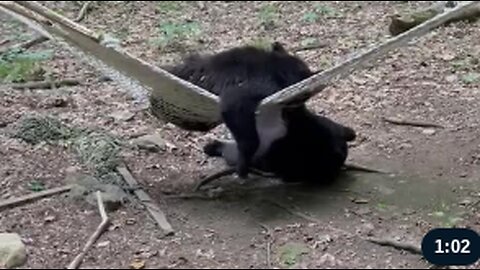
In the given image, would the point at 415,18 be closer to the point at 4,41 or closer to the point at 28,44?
the point at 28,44

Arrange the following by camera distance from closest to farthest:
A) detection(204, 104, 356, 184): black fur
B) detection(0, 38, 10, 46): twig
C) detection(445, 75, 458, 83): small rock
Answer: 1. detection(204, 104, 356, 184): black fur
2. detection(445, 75, 458, 83): small rock
3. detection(0, 38, 10, 46): twig

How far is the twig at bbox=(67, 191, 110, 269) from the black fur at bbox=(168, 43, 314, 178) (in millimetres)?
745

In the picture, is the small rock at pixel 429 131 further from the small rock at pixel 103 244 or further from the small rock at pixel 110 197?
the small rock at pixel 103 244

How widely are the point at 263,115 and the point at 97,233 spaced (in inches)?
40.4

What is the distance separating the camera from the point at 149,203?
466 cm

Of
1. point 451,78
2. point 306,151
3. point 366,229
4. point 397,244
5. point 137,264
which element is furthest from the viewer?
point 451,78

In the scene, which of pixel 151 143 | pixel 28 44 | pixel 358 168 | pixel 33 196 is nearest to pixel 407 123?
pixel 358 168

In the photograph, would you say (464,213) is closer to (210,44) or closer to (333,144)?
(333,144)

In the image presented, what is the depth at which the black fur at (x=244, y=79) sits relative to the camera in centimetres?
445

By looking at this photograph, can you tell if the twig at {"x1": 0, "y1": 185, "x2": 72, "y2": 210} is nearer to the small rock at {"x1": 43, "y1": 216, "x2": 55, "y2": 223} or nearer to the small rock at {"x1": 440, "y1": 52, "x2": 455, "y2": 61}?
the small rock at {"x1": 43, "y1": 216, "x2": 55, "y2": 223}

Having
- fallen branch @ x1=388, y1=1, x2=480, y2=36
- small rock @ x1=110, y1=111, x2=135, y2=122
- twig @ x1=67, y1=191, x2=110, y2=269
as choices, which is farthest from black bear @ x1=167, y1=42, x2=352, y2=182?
fallen branch @ x1=388, y1=1, x2=480, y2=36

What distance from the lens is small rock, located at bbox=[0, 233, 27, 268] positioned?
393cm

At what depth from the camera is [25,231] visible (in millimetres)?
4320
